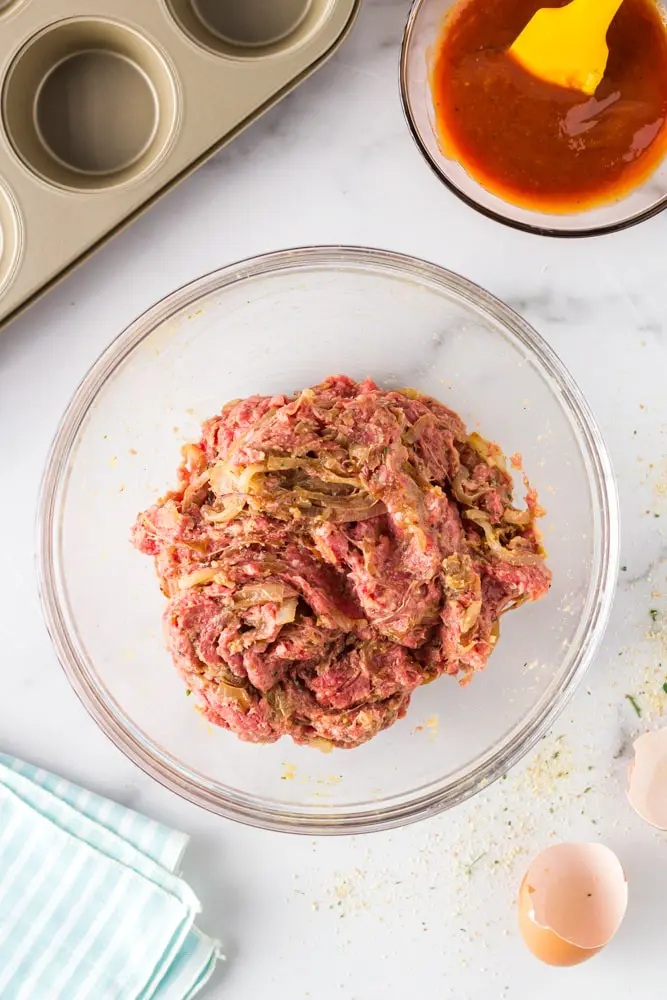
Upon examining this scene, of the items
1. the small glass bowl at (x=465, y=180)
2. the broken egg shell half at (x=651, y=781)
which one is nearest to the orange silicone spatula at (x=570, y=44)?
the small glass bowl at (x=465, y=180)

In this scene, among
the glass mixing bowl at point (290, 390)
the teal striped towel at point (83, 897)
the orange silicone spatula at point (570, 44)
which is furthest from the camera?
the teal striped towel at point (83, 897)

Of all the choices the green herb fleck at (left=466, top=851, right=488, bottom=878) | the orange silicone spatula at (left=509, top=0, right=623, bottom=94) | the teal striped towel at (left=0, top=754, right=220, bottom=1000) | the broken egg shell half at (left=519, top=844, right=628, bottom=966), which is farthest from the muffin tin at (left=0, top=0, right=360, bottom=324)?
the broken egg shell half at (left=519, top=844, right=628, bottom=966)

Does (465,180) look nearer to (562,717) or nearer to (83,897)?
(562,717)

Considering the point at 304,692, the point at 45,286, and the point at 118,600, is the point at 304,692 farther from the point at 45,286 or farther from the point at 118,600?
the point at 45,286

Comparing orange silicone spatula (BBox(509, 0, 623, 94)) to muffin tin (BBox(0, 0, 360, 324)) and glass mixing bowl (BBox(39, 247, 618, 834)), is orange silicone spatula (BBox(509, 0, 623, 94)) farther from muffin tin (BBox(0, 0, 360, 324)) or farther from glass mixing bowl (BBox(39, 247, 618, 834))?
glass mixing bowl (BBox(39, 247, 618, 834))

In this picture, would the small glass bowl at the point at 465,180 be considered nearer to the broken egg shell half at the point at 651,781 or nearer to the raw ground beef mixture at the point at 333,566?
the raw ground beef mixture at the point at 333,566

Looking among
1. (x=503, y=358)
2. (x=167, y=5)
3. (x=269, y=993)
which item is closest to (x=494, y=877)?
(x=269, y=993)

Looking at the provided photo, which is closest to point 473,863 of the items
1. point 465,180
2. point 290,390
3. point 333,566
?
point 333,566
